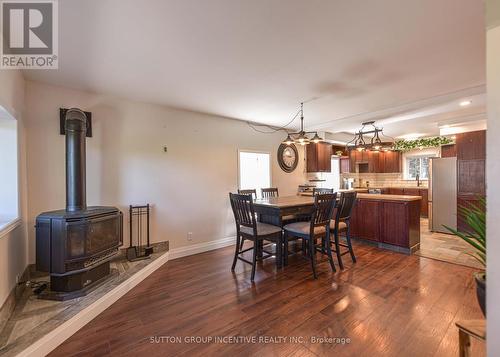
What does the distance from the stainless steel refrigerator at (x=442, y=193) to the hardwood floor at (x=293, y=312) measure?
88.3 inches

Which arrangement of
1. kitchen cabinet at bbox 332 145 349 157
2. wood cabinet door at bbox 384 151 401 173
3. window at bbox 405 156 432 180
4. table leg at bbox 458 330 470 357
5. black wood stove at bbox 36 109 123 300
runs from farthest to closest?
1. wood cabinet door at bbox 384 151 401 173
2. window at bbox 405 156 432 180
3. kitchen cabinet at bbox 332 145 349 157
4. black wood stove at bbox 36 109 123 300
5. table leg at bbox 458 330 470 357

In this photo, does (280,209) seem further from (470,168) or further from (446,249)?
(470,168)

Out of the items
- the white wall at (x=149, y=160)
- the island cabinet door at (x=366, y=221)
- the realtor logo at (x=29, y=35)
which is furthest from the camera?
the island cabinet door at (x=366, y=221)

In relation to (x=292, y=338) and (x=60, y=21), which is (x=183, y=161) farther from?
(x=292, y=338)

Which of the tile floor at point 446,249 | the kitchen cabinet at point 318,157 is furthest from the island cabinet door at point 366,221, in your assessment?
the kitchen cabinet at point 318,157

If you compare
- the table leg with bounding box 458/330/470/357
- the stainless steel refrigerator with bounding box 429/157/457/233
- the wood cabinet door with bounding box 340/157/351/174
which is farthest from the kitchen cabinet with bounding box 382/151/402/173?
the table leg with bounding box 458/330/470/357

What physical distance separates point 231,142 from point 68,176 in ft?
8.60

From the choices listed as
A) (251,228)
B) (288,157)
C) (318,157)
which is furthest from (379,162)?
(251,228)

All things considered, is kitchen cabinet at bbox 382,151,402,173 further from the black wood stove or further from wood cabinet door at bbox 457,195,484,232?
the black wood stove

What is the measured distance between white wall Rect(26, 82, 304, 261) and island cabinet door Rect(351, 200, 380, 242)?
7.68 ft

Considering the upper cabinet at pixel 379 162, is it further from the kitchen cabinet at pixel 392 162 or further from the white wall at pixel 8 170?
the white wall at pixel 8 170

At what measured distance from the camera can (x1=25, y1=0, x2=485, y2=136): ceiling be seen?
1588mm

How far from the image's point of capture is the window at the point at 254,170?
462cm

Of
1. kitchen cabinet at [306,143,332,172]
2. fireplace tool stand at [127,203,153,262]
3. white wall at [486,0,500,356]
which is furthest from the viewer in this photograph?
kitchen cabinet at [306,143,332,172]
